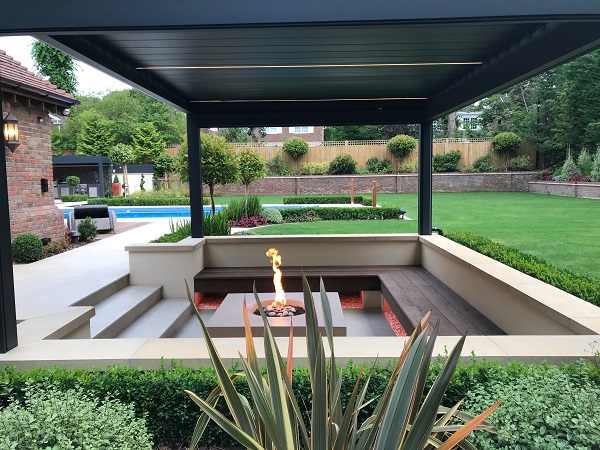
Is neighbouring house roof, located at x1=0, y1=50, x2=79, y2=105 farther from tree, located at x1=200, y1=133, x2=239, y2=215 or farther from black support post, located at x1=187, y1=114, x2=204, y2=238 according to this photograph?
black support post, located at x1=187, y1=114, x2=204, y2=238

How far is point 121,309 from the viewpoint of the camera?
19.6 ft

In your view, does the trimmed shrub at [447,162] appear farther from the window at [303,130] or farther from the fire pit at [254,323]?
the fire pit at [254,323]

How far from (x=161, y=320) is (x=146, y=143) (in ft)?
88.6

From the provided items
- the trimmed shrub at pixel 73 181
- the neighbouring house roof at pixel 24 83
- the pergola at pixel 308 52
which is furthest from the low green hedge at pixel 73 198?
the pergola at pixel 308 52

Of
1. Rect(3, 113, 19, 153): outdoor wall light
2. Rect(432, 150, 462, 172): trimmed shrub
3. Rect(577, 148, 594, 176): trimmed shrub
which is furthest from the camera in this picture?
Rect(432, 150, 462, 172): trimmed shrub

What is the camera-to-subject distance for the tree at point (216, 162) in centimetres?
1277

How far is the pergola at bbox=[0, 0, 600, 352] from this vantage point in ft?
8.75

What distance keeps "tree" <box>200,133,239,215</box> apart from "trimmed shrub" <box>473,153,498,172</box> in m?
15.5

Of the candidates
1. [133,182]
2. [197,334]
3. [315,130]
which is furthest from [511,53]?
[315,130]

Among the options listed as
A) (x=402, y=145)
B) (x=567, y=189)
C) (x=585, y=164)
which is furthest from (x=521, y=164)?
(x=402, y=145)

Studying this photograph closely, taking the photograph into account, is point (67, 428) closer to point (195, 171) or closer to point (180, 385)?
point (180, 385)

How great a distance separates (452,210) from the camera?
17156 millimetres

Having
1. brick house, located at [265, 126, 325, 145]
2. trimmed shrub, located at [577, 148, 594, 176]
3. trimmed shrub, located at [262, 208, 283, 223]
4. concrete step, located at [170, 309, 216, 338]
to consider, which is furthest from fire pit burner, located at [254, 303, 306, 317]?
brick house, located at [265, 126, 325, 145]

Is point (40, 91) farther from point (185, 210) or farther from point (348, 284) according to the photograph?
point (185, 210)
